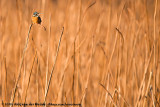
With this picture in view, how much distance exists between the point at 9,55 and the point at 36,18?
140 cm

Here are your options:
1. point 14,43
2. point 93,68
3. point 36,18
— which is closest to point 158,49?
point 36,18

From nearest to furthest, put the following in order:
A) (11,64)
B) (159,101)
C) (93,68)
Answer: (159,101)
(11,64)
(93,68)

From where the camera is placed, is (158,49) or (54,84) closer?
(158,49)

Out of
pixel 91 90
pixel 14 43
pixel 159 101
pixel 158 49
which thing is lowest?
pixel 159 101

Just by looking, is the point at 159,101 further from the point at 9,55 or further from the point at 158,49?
the point at 9,55

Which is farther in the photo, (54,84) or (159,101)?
(54,84)

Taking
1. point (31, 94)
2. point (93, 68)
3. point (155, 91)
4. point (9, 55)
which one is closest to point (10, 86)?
point (31, 94)

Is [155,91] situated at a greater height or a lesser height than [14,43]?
lesser

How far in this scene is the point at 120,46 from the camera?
112 centimetres

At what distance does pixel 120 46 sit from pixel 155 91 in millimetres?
277

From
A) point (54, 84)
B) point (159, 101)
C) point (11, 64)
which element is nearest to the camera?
point (159, 101)

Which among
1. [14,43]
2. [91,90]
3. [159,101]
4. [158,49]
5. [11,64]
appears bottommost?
[159,101]

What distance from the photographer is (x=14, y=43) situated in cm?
204

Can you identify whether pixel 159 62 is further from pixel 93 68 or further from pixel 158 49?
pixel 93 68
